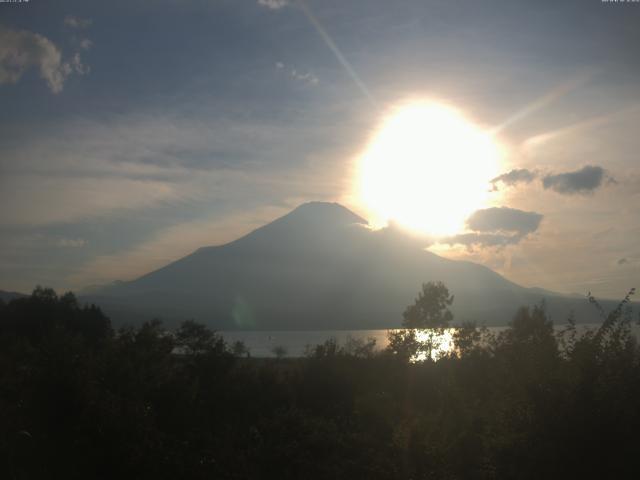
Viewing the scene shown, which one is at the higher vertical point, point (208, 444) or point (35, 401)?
point (35, 401)

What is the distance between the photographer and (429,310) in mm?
54781

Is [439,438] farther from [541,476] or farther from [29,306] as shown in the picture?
[29,306]

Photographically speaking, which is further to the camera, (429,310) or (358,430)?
(429,310)

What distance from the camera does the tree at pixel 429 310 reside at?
54.4 meters

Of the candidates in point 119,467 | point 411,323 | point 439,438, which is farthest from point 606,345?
point 411,323

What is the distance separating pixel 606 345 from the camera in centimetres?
1128

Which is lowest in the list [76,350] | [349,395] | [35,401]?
[349,395]

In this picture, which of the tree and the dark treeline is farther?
the tree

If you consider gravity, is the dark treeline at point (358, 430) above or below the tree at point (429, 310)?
below

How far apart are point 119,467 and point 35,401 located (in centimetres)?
311

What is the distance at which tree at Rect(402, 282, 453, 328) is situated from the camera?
178ft

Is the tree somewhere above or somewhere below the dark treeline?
above

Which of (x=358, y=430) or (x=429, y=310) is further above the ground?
(x=429, y=310)

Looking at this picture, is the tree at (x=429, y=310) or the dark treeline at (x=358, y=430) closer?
the dark treeline at (x=358, y=430)
